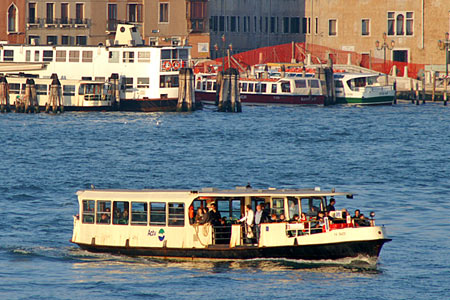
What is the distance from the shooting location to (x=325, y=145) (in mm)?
76062

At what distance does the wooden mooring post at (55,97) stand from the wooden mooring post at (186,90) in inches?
418

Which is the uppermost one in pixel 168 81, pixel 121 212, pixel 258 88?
pixel 168 81

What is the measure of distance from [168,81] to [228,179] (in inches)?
1560

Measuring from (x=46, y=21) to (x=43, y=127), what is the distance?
113 feet

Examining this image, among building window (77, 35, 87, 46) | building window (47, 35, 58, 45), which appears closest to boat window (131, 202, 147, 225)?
building window (77, 35, 87, 46)

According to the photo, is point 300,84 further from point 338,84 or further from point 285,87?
point 338,84

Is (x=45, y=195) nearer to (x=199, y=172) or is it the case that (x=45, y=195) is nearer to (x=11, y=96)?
(x=199, y=172)

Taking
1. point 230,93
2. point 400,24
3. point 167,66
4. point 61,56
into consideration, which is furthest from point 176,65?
point 400,24

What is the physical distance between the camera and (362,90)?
110 meters

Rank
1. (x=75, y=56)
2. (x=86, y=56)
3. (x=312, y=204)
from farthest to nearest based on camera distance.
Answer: (x=75, y=56)
(x=86, y=56)
(x=312, y=204)

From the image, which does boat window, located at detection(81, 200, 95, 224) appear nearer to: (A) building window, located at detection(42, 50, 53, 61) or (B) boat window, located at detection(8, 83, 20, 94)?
(B) boat window, located at detection(8, 83, 20, 94)

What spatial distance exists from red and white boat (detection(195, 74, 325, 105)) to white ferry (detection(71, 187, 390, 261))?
7060 centimetres

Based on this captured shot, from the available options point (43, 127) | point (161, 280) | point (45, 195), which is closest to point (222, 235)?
point (161, 280)

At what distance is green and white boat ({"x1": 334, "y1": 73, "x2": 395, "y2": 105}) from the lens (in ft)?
359
